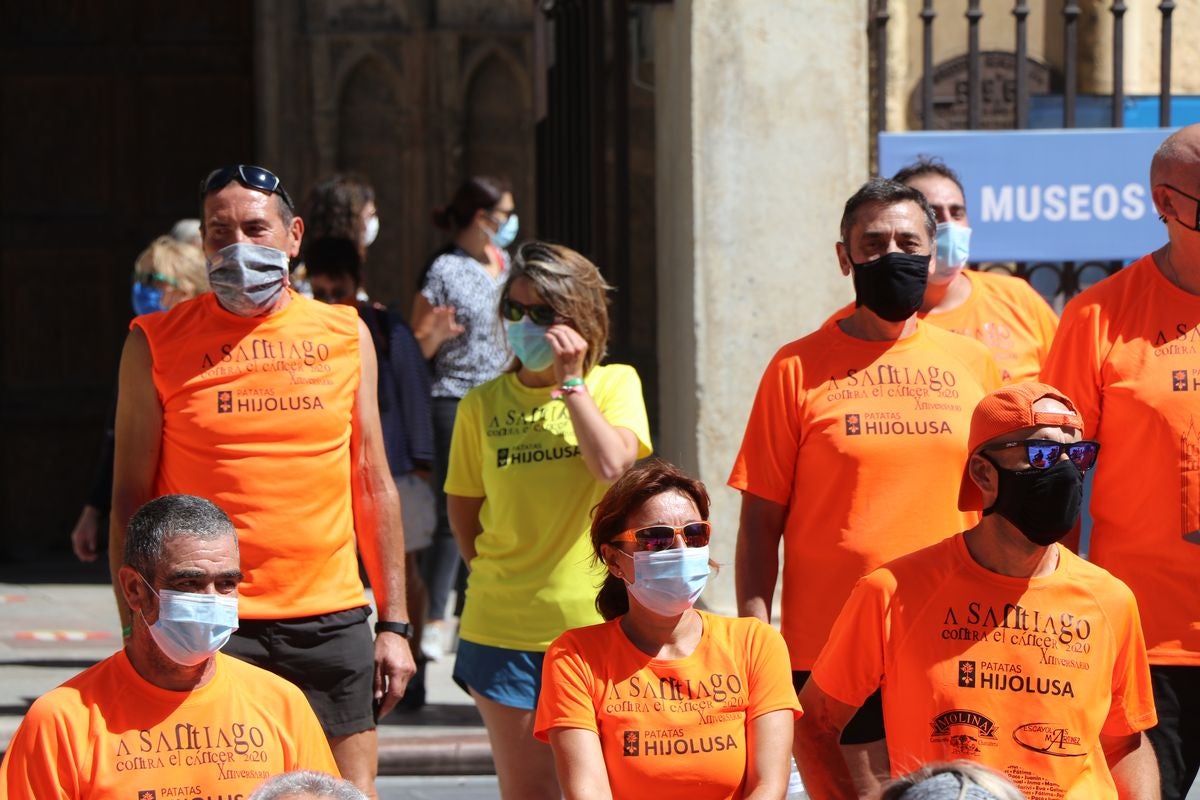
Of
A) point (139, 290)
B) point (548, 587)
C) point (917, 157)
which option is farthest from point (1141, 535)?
point (139, 290)

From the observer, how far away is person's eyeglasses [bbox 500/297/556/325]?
5.31 metres

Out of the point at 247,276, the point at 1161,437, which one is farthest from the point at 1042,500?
the point at 247,276

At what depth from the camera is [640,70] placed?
966 cm

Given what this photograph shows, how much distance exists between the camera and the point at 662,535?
425 cm

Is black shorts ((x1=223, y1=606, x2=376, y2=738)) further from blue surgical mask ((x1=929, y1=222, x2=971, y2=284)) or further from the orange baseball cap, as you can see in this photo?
blue surgical mask ((x1=929, y1=222, x2=971, y2=284))

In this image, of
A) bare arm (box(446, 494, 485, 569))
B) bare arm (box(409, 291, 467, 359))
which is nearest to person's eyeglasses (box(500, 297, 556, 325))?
bare arm (box(446, 494, 485, 569))

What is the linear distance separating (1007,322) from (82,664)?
4464 mm

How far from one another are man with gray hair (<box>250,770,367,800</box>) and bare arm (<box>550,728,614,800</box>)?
2.37ft

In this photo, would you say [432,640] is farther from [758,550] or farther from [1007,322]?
[758,550]

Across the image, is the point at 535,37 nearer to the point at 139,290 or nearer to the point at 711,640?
the point at 139,290

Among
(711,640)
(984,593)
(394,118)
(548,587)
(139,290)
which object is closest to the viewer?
(984,593)

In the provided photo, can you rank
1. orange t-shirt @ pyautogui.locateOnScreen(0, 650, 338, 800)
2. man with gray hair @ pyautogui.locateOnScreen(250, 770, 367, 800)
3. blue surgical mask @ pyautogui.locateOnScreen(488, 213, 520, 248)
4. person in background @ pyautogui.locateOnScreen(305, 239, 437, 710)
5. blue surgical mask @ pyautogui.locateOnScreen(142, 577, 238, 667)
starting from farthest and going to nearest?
blue surgical mask @ pyautogui.locateOnScreen(488, 213, 520, 248), person in background @ pyautogui.locateOnScreen(305, 239, 437, 710), blue surgical mask @ pyautogui.locateOnScreen(142, 577, 238, 667), orange t-shirt @ pyautogui.locateOnScreen(0, 650, 338, 800), man with gray hair @ pyautogui.locateOnScreen(250, 770, 367, 800)

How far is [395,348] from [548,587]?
7.14 feet

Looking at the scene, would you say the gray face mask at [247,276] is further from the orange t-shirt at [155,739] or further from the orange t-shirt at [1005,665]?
the orange t-shirt at [1005,665]
